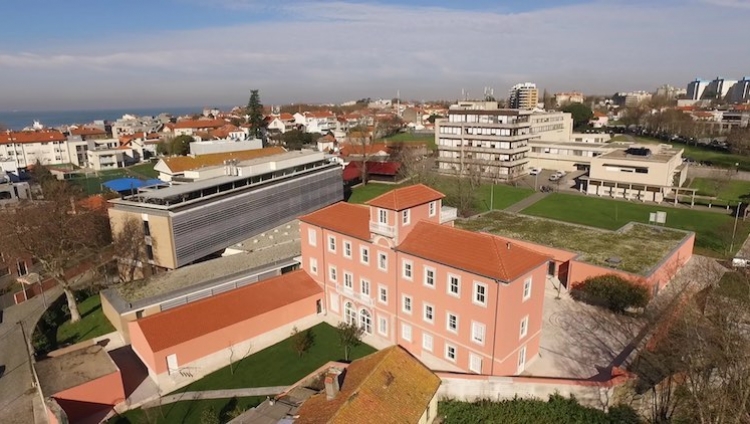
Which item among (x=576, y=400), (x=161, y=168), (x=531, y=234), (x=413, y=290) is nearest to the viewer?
(x=576, y=400)

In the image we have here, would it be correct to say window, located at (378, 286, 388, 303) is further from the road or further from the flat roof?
the road

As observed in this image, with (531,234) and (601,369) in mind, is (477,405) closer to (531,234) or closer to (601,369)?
(601,369)

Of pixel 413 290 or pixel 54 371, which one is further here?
pixel 413 290

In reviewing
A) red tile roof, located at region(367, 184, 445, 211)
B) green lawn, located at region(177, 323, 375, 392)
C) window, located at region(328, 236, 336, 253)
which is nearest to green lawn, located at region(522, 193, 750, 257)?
red tile roof, located at region(367, 184, 445, 211)

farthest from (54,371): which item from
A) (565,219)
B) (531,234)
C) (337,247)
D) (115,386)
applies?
(565,219)

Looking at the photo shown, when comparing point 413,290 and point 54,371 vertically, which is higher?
point 413,290

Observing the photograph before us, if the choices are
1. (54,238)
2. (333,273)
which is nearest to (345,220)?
(333,273)

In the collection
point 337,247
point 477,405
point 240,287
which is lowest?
point 477,405
